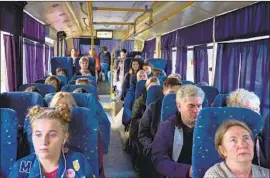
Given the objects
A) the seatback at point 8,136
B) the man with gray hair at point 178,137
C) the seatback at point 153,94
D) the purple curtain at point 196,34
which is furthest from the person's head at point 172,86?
the purple curtain at point 196,34

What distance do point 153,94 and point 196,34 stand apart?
11.7ft

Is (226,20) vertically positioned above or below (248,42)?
above

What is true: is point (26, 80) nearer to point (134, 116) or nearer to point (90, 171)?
point (134, 116)

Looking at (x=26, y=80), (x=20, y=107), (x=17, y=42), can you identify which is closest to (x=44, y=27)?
(x=26, y=80)

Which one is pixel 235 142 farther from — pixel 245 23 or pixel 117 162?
pixel 245 23

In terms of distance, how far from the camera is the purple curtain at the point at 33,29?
21.8 feet

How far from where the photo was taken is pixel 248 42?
4996 mm

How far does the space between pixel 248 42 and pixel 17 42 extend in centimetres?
353

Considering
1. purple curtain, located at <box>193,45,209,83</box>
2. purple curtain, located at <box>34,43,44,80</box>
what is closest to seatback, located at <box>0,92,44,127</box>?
purple curtain, located at <box>193,45,209,83</box>

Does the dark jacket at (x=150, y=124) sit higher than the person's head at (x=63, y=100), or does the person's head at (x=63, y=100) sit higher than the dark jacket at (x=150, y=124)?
the person's head at (x=63, y=100)

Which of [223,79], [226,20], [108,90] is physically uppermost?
[226,20]

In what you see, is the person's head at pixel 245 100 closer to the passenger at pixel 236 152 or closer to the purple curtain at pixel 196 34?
the passenger at pixel 236 152

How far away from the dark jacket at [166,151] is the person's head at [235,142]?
23.1 inches

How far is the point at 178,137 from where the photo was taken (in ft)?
8.10
